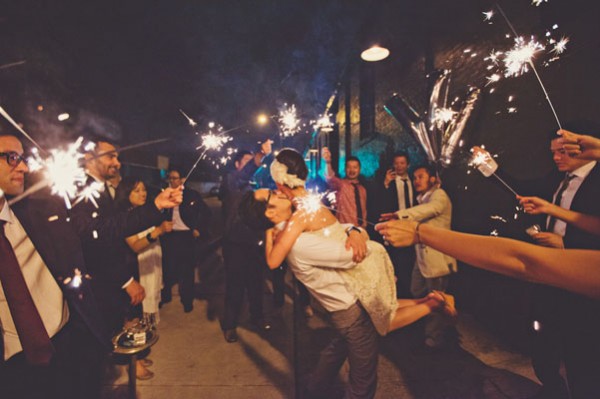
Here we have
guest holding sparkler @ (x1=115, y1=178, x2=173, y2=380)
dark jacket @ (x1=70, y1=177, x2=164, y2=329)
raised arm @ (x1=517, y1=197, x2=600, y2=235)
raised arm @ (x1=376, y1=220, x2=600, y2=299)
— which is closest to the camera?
raised arm @ (x1=376, y1=220, x2=600, y2=299)

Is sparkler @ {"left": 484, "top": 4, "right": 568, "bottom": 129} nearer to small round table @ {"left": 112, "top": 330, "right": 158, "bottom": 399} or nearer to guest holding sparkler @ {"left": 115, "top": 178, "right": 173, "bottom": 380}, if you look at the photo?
small round table @ {"left": 112, "top": 330, "right": 158, "bottom": 399}

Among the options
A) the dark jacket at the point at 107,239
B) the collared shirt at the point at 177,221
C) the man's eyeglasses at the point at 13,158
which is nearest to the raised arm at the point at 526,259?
the dark jacket at the point at 107,239

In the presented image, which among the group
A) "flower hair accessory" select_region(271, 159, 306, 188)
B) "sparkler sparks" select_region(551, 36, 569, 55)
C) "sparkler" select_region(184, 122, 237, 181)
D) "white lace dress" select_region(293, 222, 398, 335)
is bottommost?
"white lace dress" select_region(293, 222, 398, 335)

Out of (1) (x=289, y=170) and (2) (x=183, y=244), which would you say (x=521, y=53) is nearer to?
(1) (x=289, y=170)

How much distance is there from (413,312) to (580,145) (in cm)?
206

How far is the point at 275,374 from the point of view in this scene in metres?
3.36

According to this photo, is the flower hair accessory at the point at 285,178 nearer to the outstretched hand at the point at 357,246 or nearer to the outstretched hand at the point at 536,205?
the outstretched hand at the point at 357,246

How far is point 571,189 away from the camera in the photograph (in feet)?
7.99

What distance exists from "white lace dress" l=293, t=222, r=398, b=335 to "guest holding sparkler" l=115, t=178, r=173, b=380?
2.59m

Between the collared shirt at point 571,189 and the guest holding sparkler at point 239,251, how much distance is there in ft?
11.7

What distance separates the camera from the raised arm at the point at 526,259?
4.04 ft

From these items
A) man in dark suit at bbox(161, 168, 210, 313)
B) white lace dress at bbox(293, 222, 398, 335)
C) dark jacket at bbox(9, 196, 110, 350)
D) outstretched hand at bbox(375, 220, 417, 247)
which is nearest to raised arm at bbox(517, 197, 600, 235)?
white lace dress at bbox(293, 222, 398, 335)

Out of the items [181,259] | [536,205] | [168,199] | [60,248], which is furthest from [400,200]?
[60,248]

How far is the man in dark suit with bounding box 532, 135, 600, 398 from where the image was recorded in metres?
2.03
